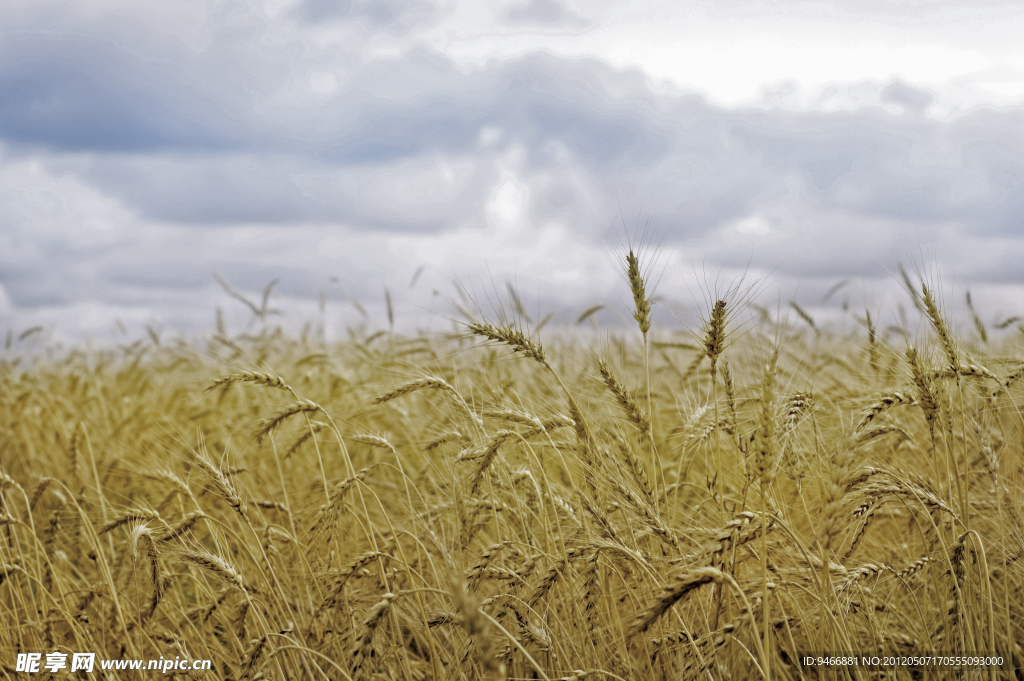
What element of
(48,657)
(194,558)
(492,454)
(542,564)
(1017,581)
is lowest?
(1017,581)

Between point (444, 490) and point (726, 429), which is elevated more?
point (726, 429)

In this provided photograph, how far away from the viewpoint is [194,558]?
2225 millimetres

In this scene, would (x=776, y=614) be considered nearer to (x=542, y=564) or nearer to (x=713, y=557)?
(x=713, y=557)

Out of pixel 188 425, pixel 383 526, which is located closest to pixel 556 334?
pixel 188 425

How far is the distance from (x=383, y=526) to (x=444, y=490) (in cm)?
59

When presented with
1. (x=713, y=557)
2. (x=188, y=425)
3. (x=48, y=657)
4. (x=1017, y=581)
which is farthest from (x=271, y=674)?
(x=188, y=425)

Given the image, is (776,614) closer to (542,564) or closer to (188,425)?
(542,564)

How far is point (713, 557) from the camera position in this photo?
1.99 metres

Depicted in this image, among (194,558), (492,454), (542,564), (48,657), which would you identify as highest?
(492,454)

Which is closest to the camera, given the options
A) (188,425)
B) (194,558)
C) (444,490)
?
(194,558)

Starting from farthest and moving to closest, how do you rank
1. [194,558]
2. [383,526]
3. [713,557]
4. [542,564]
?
[383,526] < [542,564] < [194,558] < [713,557]

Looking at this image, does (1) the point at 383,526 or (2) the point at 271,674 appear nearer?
(2) the point at 271,674

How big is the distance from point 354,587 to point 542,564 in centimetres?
104

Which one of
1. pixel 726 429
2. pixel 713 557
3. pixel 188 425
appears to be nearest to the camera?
pixel 713 557
